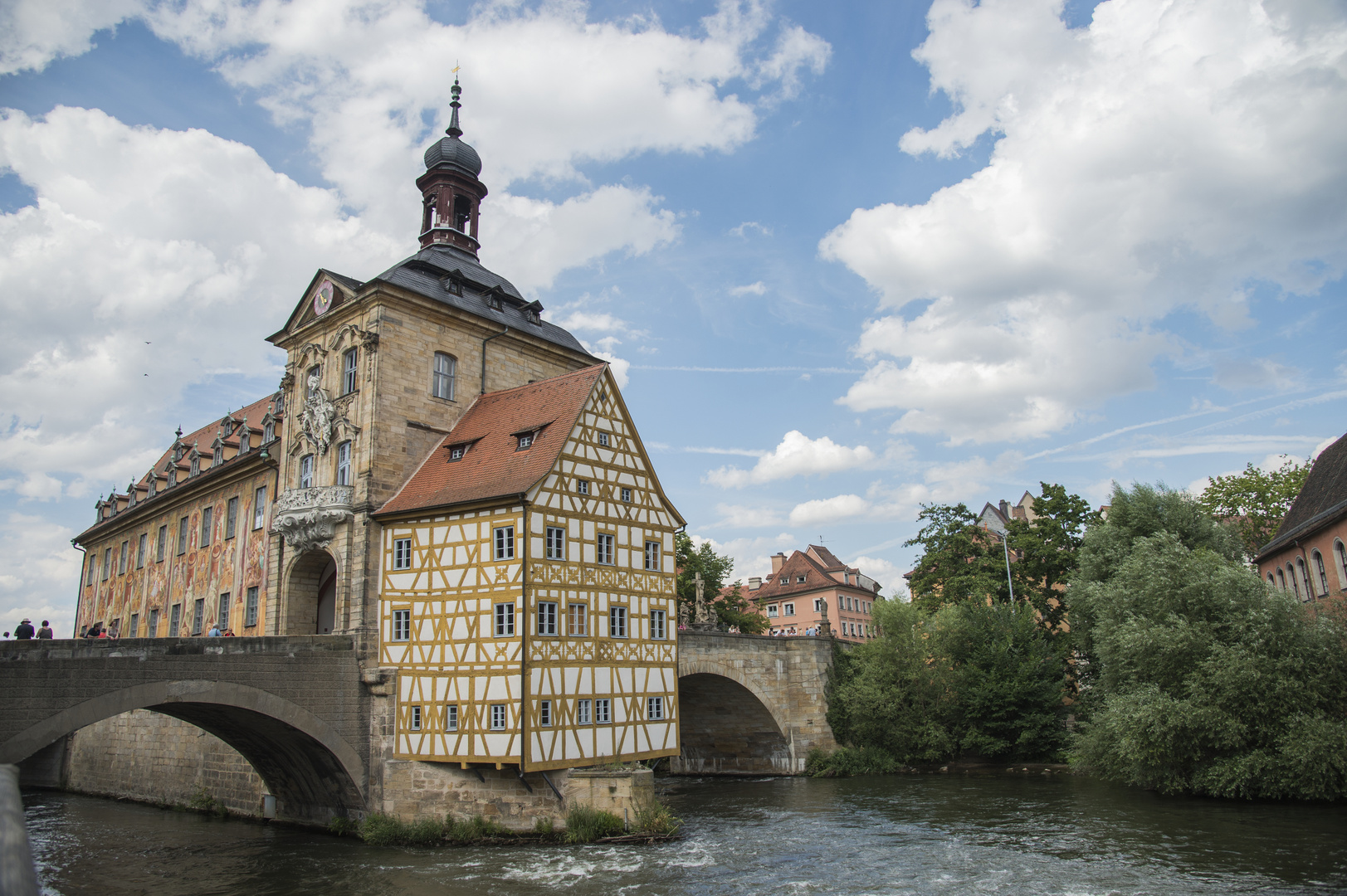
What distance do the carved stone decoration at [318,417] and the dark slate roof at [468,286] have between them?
359cm

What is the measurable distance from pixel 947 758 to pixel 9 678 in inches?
1137

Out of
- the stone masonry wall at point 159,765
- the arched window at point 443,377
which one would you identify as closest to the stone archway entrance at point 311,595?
the stone masonry wall at point 159,765

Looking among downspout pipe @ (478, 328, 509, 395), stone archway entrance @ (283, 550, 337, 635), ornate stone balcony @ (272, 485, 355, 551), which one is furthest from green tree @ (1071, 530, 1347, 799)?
stone archway entrance @ (283, 550, 337, 635)

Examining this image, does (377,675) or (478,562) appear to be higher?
(478,562)

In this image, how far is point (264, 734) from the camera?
72.9 ft

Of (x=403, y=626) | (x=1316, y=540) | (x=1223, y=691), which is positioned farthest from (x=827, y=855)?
(x=1316, y=540)

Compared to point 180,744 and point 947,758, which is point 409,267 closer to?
point 180,744

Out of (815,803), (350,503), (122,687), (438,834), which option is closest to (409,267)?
(350,503)

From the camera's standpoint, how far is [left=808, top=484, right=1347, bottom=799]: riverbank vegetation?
21.4 m

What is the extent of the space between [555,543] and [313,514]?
676 centimetres

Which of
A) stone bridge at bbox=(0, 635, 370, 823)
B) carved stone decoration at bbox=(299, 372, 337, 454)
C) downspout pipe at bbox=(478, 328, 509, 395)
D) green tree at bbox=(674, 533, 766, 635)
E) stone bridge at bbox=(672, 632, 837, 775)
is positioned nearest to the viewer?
stone bridge at bbox=(0, 635, 370, 823)

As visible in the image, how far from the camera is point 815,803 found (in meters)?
26.2

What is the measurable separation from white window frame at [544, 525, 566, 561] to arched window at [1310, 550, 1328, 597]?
893 inches

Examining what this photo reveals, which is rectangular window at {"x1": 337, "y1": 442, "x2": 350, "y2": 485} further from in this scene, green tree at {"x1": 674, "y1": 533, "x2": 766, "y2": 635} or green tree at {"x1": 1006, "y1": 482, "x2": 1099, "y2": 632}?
green tree at {"x1": 1006, "y1": 482, "x2": 1099, "y2": 632}
